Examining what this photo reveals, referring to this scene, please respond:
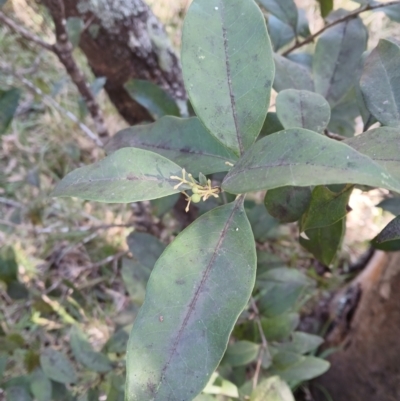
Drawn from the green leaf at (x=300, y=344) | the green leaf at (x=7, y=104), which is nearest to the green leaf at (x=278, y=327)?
the green leaf at (x=300, y=344)

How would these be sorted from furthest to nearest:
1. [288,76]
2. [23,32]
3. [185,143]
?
[23,32] → [288,76] → [185,143]

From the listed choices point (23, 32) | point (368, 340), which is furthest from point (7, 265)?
point (368, 340)

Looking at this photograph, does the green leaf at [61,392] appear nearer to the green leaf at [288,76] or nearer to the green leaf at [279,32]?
the green leaf at [288,76]

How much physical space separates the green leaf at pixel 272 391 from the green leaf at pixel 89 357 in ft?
1.11

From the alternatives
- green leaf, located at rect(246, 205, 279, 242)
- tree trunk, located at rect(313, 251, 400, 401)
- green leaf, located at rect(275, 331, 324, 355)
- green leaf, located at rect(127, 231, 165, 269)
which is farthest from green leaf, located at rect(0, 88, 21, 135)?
tree trunk, located at rect(313, 251, 400, 401)

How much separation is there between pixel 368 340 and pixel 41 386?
901 mm

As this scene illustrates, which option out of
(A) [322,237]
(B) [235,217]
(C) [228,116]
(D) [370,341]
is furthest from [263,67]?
(D) [370,341]

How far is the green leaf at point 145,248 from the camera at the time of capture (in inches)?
39.8

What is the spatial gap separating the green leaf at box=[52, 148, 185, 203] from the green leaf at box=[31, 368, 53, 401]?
0.62 m

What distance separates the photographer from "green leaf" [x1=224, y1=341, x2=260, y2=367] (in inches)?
36.0

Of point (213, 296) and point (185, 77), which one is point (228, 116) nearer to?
point (185, 77)

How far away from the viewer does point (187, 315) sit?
393 mm

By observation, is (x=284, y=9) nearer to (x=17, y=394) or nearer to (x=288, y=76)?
(x=288, y=76)

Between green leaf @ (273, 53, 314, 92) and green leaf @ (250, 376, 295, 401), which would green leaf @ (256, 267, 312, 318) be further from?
green leaf @ (273, 53, 314, 92)
